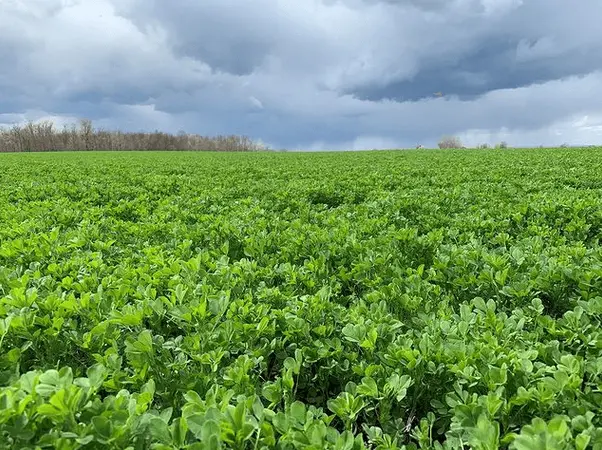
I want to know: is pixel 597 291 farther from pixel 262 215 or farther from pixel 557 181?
pixel 557 181

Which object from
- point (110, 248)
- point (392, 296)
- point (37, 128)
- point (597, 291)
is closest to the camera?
point (392, 296)

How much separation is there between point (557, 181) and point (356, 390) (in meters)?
12.1

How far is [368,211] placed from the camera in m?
7.46

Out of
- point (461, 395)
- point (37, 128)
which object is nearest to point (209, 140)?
point (37, 128)

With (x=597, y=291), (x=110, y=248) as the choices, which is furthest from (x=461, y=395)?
(x=110, y=248)

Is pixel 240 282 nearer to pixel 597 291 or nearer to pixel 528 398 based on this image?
pixel 528 398

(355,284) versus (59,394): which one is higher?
(59,394)

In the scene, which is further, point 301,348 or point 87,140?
point 87,140

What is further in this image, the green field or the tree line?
the tree line

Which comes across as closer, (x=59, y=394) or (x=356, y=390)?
(x=59, y=394)

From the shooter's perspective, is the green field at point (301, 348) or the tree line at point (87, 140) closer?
the green field at point (301, 348)

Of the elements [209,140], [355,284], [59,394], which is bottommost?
[355,284]

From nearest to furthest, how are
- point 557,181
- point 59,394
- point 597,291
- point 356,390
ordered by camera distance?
point 59,394 < point 356,390 < point 597,291 < point 557,181

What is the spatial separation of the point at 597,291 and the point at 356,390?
2.55 m
